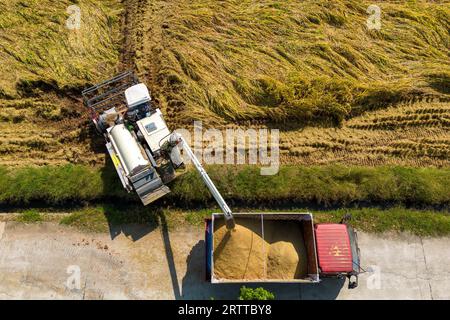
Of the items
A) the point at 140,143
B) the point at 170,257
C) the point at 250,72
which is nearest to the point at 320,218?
the point at 170,257

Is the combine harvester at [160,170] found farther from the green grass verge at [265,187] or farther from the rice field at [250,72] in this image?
the rice field at [250,72]

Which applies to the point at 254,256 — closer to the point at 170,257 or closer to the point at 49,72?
the point at 170,257

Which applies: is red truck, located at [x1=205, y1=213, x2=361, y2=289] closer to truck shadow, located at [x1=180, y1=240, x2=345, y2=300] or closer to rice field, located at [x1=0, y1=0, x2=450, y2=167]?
truck shadow, located at [x1=180, y1=240, x2=345, y2=300]

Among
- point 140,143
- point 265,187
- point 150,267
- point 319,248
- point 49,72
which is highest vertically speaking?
point 49,72

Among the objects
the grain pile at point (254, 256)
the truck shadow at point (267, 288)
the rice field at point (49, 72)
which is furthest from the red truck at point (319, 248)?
the rice field at point (49, 72)

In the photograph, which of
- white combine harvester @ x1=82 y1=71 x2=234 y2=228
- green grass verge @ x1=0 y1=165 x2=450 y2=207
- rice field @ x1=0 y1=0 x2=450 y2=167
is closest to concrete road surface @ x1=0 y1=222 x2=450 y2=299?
green grass verge @ x1=0 y1=165 x2=450 y2=207
